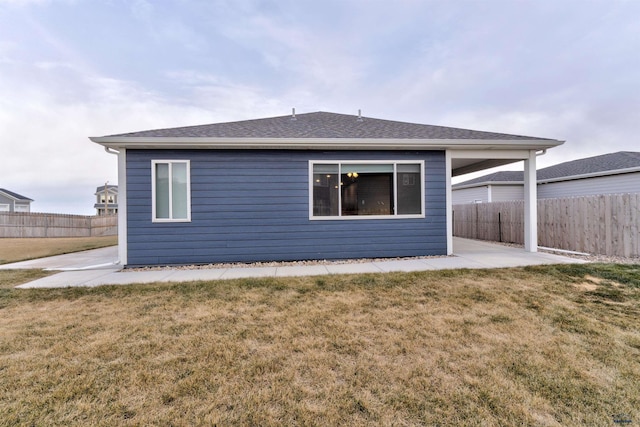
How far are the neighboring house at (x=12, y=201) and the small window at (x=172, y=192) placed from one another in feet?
104

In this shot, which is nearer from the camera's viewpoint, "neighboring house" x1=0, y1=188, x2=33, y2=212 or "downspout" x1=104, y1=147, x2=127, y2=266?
"downspout" x1=104, y1=147, x2=127, y2=266

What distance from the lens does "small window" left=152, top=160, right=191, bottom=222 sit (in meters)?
6.10

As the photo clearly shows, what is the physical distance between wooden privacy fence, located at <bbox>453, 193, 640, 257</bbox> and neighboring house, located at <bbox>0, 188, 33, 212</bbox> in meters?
39.4

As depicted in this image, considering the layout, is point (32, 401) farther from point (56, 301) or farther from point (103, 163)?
point (103, 163)

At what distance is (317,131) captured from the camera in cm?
677

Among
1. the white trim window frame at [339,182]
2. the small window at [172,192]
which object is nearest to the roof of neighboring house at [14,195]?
the small window at [172,192]

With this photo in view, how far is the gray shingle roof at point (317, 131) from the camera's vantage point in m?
6.26

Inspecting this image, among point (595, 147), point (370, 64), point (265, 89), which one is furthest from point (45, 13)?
point (595, 147)

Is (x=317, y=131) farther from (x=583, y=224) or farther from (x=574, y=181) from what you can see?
(x=574, y=181)

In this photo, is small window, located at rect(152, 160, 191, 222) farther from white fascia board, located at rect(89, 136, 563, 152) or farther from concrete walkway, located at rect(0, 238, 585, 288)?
concrete walkway, located at rect(0, 238, 585, 288)

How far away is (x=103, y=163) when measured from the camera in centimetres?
2045

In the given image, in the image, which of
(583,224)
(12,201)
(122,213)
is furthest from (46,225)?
(583,224)

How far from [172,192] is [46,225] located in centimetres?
1503

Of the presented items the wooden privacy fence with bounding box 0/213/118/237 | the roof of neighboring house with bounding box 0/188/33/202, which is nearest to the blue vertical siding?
the wooden privacy fence with bounding box 0/213/118/237
